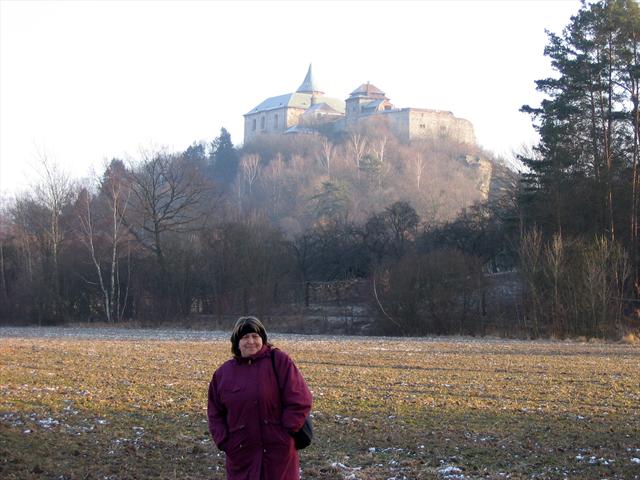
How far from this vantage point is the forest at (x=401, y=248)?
3485 centimetres

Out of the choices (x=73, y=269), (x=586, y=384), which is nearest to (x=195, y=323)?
(x=73, y=269)

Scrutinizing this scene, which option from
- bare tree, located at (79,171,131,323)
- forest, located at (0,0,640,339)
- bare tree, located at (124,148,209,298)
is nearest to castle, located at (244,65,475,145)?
forest, located at (0,0,640,339)

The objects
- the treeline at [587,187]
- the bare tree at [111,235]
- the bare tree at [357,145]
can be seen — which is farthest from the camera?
the bare tree at [357,145]

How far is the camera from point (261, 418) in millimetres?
5676

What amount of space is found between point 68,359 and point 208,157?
11543 cm

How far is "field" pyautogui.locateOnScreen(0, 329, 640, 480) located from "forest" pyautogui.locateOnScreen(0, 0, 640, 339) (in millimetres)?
15585

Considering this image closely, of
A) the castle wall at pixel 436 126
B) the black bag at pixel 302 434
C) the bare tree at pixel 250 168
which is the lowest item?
the black bag at pixel 302 434

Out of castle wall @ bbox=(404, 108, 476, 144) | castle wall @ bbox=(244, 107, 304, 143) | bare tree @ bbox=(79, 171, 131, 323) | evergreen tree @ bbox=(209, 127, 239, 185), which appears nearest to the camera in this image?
bare tree @ bbox=(79, 171, 131, 323)

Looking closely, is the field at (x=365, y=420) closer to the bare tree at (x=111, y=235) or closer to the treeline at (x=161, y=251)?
the treeline at (x=161, y=251)

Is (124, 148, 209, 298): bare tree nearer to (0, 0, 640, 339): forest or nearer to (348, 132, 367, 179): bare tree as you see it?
(0, 0, 640, 339): forest

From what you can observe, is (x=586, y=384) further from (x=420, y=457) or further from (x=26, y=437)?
(x=26, y=437)

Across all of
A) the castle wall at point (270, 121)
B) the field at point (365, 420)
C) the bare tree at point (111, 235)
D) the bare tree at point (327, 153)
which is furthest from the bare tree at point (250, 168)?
the field at point (365, 420)

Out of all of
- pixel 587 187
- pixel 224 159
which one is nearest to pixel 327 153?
pixel 224 159

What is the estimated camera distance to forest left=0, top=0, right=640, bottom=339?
114 feet
